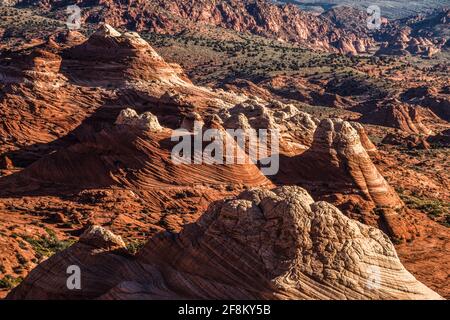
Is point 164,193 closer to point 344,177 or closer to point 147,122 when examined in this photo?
point 147,122

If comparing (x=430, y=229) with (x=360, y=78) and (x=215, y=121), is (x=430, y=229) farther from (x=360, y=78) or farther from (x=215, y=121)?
(x=360, y=78)

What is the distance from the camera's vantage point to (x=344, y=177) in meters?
32.8

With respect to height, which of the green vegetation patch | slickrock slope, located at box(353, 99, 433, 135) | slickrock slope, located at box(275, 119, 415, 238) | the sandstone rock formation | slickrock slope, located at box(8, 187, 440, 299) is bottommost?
slickrock slope, located at box(8, 187, 440, 299)

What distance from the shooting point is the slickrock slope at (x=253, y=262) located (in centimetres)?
1302

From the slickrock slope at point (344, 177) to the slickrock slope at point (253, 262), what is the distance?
667 inches

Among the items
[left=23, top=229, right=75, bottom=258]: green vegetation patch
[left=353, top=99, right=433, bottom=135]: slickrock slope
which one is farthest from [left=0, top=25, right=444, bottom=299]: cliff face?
[left=353, top=99, right=433, bottom=135]: slickrock slope

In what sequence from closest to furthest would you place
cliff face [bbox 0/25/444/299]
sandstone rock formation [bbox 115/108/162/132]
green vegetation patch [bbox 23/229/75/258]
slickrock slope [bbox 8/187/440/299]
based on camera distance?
1. slickrock slope [bbox 8/187/440/299]
2. cliff face [bbox 0/25/444/299]
3. green vegetation patch [bbox 23/229/75/258]
4. sandstone rock formation [bbox 115/108/162/132]

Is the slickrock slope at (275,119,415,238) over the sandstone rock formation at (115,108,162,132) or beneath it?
beneath

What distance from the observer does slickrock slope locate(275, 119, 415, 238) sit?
31.2 meters

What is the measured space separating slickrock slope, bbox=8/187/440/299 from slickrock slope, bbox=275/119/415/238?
16.9m

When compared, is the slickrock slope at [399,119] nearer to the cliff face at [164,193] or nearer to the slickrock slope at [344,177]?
the cliff face at [164,193]

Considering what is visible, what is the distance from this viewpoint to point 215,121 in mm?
33062

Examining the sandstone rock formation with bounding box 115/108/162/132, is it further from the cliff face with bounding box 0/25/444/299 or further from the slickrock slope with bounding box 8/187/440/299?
the slickrock slope with bounding box 8/187/440/299

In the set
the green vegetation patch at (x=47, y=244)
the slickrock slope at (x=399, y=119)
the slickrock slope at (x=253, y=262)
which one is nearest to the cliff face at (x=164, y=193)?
the slickrock slope at (x=253, y=262)
